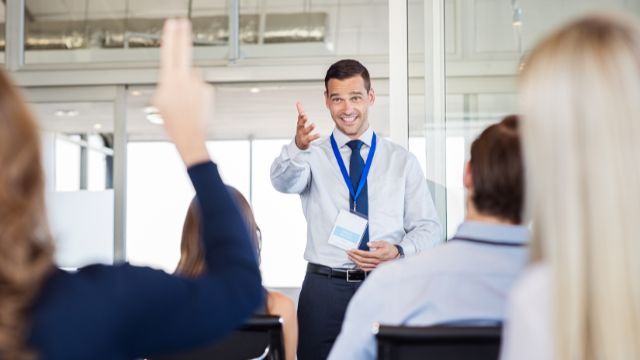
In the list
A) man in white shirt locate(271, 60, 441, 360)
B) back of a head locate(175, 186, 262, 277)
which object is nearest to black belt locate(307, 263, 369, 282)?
man in white shirt locate(271, 60, 441, 360)

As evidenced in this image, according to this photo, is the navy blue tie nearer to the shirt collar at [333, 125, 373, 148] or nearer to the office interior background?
the shirt collar at [333, 125, 373, 148]

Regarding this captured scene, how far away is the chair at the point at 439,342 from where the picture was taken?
4.28 feet

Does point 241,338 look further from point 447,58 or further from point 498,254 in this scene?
point 447,58

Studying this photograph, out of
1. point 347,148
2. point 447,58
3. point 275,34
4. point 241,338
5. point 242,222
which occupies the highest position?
point 275,34

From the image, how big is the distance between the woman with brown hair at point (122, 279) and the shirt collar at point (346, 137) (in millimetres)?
2580

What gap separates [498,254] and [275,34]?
4.85 metres

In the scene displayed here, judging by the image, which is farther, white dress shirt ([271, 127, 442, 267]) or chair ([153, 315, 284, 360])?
white dress shirt ([271, 127, 442, 267])

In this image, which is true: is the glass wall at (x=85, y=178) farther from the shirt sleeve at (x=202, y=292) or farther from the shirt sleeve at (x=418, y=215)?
the shirt sleeve at (x=202, y=292)

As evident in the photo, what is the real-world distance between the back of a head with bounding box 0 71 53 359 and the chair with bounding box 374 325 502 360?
0.66 m

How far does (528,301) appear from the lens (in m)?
0.98

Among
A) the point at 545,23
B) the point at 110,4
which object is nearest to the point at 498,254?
the point at 545,23

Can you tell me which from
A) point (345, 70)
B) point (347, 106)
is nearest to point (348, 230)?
point (347, 106)

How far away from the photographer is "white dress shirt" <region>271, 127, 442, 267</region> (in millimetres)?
3346

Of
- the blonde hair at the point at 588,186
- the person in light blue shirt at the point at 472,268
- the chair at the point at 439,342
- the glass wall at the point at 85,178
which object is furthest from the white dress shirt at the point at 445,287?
the glass wall at the point at 85,178
